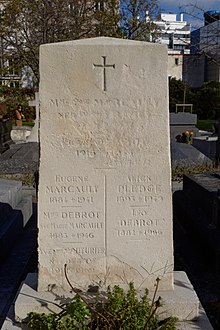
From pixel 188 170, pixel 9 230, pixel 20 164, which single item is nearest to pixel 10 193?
pixel 9 230

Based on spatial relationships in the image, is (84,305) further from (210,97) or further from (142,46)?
(210,97)

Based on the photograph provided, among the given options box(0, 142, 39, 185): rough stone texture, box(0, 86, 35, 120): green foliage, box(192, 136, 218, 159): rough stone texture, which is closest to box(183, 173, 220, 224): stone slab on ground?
box(0, 142, 39, 185): rough stone texture

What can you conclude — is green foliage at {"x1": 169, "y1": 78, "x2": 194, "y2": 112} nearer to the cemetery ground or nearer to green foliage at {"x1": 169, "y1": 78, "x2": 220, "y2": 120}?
green foliage at {"x1": 169, "y1": 78, "x2": 220, "y2": 120}

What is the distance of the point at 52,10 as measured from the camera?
17.7 m

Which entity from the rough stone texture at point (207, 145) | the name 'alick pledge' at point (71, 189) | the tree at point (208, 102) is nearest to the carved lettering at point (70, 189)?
the name 'alick pledge' at point (71, 189)

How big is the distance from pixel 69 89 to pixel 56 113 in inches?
7.8

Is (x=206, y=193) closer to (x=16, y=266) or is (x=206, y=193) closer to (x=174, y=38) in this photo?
(x=16, y=266)

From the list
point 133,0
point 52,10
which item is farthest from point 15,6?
point 133,0

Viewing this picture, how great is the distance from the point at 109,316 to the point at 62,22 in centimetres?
1697

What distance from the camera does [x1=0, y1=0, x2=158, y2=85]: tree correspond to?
17562mm

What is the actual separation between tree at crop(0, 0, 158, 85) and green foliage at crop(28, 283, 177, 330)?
14884 mm

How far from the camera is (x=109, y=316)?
285 cm

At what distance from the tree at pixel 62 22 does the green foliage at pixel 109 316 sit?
48.8 feet

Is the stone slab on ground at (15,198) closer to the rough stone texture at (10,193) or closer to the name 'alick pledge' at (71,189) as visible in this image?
the rough stone texture at (10,193)
